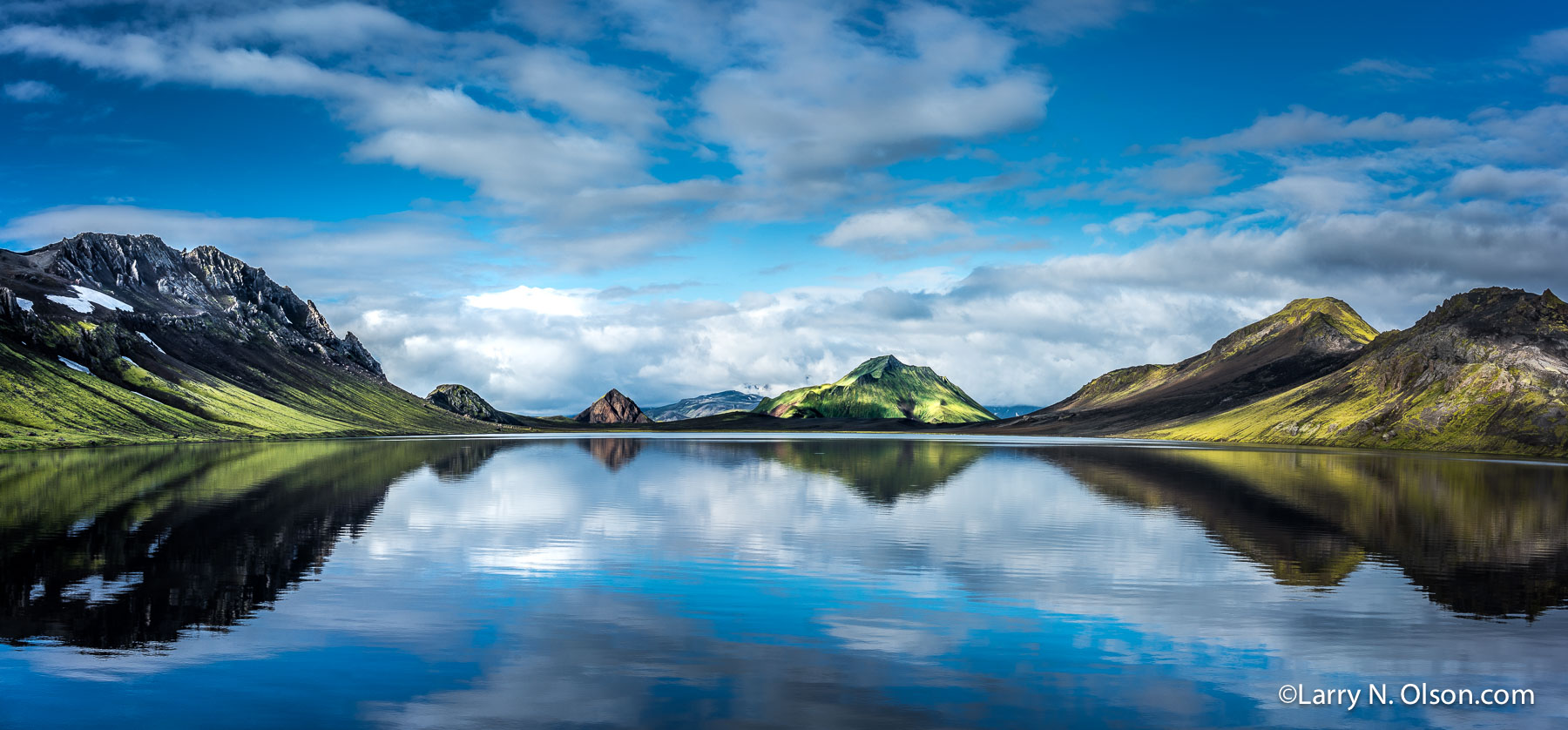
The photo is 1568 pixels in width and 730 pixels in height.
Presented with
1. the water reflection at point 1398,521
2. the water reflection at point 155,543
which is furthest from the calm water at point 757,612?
the water reflection at point 1398,521

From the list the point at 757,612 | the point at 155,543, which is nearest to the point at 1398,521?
the point at 757,612

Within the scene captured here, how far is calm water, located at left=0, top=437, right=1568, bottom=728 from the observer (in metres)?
22.6

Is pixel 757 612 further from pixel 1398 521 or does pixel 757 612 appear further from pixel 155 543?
pixel 1398 521

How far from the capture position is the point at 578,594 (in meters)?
36.6

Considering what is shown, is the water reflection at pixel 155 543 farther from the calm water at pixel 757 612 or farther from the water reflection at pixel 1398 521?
the water reflection at pixel 1398 521

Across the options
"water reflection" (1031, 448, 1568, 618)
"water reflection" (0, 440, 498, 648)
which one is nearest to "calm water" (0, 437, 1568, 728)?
A: "water reflection" (0, 440, 498, 648)

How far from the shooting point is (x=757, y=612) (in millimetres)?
33281

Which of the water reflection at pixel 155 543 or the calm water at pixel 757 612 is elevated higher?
the water reflection at pixel 155 543

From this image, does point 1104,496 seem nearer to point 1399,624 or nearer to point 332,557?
point 1399,624

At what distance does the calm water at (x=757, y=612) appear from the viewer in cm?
2259

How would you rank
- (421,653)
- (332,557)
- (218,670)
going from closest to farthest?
(218,670), (421,653), (332,557)

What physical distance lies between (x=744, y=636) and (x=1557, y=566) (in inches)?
1745

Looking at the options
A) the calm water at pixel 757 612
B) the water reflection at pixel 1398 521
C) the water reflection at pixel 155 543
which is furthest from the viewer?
the water reflection at pixel 1398 521

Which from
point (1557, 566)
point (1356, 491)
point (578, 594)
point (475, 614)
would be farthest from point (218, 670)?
point (1356, 491)
